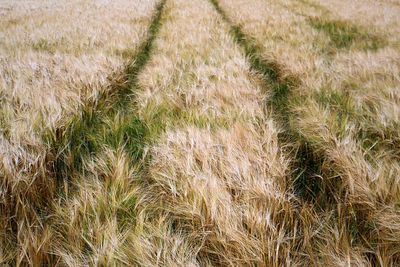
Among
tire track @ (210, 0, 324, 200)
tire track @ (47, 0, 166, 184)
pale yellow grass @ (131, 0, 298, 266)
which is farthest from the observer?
tire track @ (47, 0, 166, 184)

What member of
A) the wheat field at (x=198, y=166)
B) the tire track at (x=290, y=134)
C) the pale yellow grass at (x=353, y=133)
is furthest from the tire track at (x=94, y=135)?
the pale yellow grass at (x=353, y=133)

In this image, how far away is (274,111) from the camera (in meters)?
2.30

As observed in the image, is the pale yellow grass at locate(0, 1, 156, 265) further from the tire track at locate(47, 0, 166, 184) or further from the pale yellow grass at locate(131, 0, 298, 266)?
the pale yellow grass at locate(131, 0, 298, 266)

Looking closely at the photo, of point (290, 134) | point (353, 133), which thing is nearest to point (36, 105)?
point (290, 134)

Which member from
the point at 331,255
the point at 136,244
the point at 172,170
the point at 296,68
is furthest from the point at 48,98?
the point at 296,68

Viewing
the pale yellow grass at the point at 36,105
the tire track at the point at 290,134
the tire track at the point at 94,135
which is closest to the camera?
the pale yellow grass at the point at 36,105

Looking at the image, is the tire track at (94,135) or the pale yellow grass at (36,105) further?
the tire track at (94,135)

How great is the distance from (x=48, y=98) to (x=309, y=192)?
5.43ft

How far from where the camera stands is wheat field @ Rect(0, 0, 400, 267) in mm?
942

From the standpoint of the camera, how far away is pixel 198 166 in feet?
4.40

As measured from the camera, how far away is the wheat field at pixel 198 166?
3.09 ft

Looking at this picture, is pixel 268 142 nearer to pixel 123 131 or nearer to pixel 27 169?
pixel 123 131

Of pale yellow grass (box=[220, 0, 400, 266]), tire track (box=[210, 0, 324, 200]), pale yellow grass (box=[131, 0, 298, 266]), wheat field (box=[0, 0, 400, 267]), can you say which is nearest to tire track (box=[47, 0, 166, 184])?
wheat field (box=[0, 0, 400, 267])

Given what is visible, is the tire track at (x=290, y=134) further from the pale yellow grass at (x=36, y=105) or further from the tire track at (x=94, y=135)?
the pale yellow grass at (x=36, y=105)
